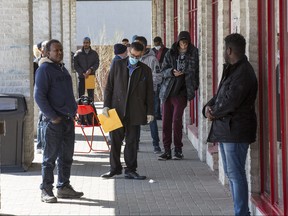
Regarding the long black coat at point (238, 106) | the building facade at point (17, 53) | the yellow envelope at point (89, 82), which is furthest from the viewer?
the yellow envelope at point (89, 82)

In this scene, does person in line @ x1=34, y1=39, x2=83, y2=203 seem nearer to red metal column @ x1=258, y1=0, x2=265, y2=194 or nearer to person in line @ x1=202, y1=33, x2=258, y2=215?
person in line @ x1=202, y1=33, x2=258, y2=215

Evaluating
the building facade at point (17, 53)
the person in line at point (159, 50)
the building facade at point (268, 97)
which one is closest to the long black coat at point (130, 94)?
the building facade at point (268, 97)

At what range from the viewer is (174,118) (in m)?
13.3

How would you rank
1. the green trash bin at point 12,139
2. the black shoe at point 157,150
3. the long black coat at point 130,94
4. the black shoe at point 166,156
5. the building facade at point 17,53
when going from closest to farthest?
the long black coat at point 130,94 < the green trash bin at point 12,139 < the building facade at point 17,53 < the black shoe at point 166,156 < the black shoe at point 157,150

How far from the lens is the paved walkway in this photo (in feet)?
31.1

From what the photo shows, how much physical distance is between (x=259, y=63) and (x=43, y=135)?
2.72 m

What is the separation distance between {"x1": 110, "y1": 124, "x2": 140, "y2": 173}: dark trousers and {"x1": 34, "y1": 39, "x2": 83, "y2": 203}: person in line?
60.0 inches

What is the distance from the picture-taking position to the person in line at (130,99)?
11531 mm

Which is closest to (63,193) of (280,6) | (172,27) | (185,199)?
(185,199)

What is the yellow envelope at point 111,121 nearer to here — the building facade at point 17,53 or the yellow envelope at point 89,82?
the building facade at point 17,53

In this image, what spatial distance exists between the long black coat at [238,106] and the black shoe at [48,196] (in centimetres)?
249

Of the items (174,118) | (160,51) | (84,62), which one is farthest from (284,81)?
(84,62)

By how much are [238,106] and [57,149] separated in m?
2.70

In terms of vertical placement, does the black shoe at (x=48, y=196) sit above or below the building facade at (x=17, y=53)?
below
